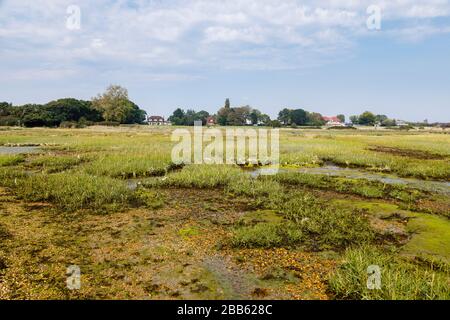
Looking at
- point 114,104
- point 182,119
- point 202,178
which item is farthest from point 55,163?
point 182,119

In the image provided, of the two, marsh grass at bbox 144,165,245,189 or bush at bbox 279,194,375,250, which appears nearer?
bush at bbox 279,194,375,250

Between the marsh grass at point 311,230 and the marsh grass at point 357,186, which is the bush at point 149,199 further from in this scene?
the marsh grass at point 357,186

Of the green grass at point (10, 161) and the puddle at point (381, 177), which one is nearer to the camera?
the puddle at point (381, 177)

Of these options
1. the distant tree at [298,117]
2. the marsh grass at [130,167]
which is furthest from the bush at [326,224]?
the distant tree at [298,117]

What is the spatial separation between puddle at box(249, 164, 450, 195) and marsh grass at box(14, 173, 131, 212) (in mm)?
10407

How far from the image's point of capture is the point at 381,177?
971 inches

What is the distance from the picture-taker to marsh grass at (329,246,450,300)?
23.6 ft

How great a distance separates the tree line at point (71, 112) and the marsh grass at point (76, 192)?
3393 inches

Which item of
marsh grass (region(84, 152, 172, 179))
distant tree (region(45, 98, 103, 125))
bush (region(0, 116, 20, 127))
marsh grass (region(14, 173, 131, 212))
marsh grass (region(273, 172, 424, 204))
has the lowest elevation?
marsh grass (region(273, 172, 424, 204))

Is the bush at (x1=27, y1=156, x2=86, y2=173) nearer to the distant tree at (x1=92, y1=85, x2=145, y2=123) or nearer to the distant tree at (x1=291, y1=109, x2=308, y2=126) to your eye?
the distant tree at (x1=92, y1=85, x2=145, y2=123)

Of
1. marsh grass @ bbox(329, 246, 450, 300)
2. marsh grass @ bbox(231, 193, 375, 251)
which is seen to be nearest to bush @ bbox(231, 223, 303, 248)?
marsh grass @ bbox(231, 193, 375, 251)

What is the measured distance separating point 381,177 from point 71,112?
351ft

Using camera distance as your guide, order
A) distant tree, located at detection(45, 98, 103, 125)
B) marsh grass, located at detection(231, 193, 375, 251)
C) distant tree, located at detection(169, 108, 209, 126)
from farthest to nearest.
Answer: distant tree, located at detection(169, 108, 209, 126)
distant tree, located at detection(45, 98, 103, 125)
marsh grass, located at detection(231, 193, 375, 251)

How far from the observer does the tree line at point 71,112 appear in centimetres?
9838
